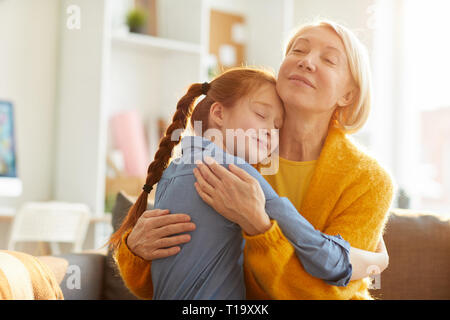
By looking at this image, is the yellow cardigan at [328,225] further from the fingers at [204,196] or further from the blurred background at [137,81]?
the blurred background at [137,81]

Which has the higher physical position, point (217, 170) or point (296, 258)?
point (217, 170)

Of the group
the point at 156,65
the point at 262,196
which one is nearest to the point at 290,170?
the point at 262,196

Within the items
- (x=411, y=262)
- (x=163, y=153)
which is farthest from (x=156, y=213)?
(x=411, y=262)

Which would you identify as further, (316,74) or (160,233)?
(316,74)

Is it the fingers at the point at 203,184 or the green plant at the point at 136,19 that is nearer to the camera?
the fingers at the point at 203,184

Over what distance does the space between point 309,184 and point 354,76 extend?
0.22m

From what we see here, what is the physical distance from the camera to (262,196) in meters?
0.75

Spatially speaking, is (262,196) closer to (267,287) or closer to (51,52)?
(267,287)

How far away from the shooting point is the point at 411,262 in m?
1.31

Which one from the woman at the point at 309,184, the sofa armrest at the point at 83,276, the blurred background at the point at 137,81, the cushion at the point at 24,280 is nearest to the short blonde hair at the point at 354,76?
the woman at the point at 309,184

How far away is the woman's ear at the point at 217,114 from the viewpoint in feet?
3.03

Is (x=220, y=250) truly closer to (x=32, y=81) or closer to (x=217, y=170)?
(x=217, y=170)

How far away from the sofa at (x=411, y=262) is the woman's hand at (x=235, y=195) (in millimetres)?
658

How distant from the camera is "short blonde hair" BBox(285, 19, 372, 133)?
922mm
